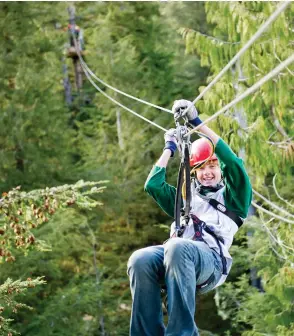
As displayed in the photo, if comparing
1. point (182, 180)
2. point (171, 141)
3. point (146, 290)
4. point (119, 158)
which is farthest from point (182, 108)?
point (119, 158)

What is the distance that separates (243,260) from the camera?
14.7 metres

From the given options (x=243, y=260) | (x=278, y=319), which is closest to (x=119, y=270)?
(x=243, y=260)

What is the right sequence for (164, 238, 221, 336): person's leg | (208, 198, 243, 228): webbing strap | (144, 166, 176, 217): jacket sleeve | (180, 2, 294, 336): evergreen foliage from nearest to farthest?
(164, 238, 221, 336): person's leg → (208, 198, 243, 228): webbing strap → (144, 166, 176, 217): jacket sleeve → (180, 2, 294, 336): evergreen foliage

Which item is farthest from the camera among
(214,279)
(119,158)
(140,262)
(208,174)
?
(119,158)

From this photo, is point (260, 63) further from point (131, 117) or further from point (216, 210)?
point (131, 117)

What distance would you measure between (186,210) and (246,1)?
4.82 meters

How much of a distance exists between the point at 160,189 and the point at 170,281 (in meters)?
0.87

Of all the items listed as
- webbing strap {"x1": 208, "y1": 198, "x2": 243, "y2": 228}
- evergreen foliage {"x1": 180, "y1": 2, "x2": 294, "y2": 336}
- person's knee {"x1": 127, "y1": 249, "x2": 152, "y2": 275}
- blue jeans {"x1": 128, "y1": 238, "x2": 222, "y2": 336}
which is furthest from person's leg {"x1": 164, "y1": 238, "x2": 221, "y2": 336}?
evergreen foliage {"x1": 180, "y1": 2, "x2": 294, "y2": 336}

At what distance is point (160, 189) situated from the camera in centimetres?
478

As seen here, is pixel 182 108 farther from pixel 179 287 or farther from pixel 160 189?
pixel 179 287

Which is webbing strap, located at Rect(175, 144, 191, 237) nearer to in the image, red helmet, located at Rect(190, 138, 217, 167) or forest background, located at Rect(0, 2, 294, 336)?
red helmet, located at Rect(190, 138, 217, 167)

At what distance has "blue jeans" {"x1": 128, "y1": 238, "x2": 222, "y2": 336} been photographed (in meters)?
4.03

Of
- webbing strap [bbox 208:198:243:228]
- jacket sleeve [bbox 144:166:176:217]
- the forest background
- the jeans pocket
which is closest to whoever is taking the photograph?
the jeans pocket

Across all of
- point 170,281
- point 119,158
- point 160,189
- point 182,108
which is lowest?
point 119,158
